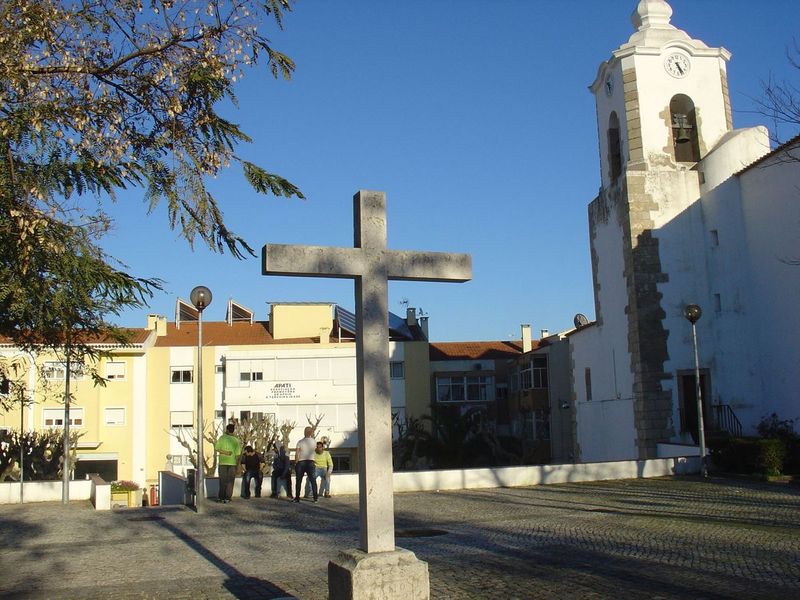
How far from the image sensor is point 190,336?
190 ft

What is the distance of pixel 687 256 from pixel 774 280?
2.93 meters

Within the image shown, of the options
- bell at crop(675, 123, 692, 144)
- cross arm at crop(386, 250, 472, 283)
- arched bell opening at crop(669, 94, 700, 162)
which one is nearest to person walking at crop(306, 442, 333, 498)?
cross arm at crop(386, 250, 472, 283)

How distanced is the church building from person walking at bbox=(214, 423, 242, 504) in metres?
15.7

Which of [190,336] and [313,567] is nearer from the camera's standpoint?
[313,567]

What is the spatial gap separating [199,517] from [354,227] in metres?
9.15

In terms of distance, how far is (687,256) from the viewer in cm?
2884

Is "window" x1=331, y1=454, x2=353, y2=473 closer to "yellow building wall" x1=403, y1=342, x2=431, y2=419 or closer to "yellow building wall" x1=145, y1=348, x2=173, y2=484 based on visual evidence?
"yellow building wall" x1=403, y1=342, x2=431, y2=419

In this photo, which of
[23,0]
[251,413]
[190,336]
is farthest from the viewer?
[190,336]

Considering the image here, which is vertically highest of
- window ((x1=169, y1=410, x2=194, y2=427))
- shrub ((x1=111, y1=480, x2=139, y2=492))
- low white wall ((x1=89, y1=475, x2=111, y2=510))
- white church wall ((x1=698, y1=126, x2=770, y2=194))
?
white church wall ((x1=698, y1=126, x2=770, y2=194))

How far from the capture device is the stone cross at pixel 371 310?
20.5 feet

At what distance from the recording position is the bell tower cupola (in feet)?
98.1

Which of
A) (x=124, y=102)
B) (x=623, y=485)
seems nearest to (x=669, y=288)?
(x=623, y=485)

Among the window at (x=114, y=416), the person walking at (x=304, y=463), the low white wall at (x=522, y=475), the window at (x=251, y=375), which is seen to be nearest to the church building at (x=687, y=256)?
the low white wall at (x=522, y=475)

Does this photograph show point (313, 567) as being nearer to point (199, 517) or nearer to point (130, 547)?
point (130, 547)
